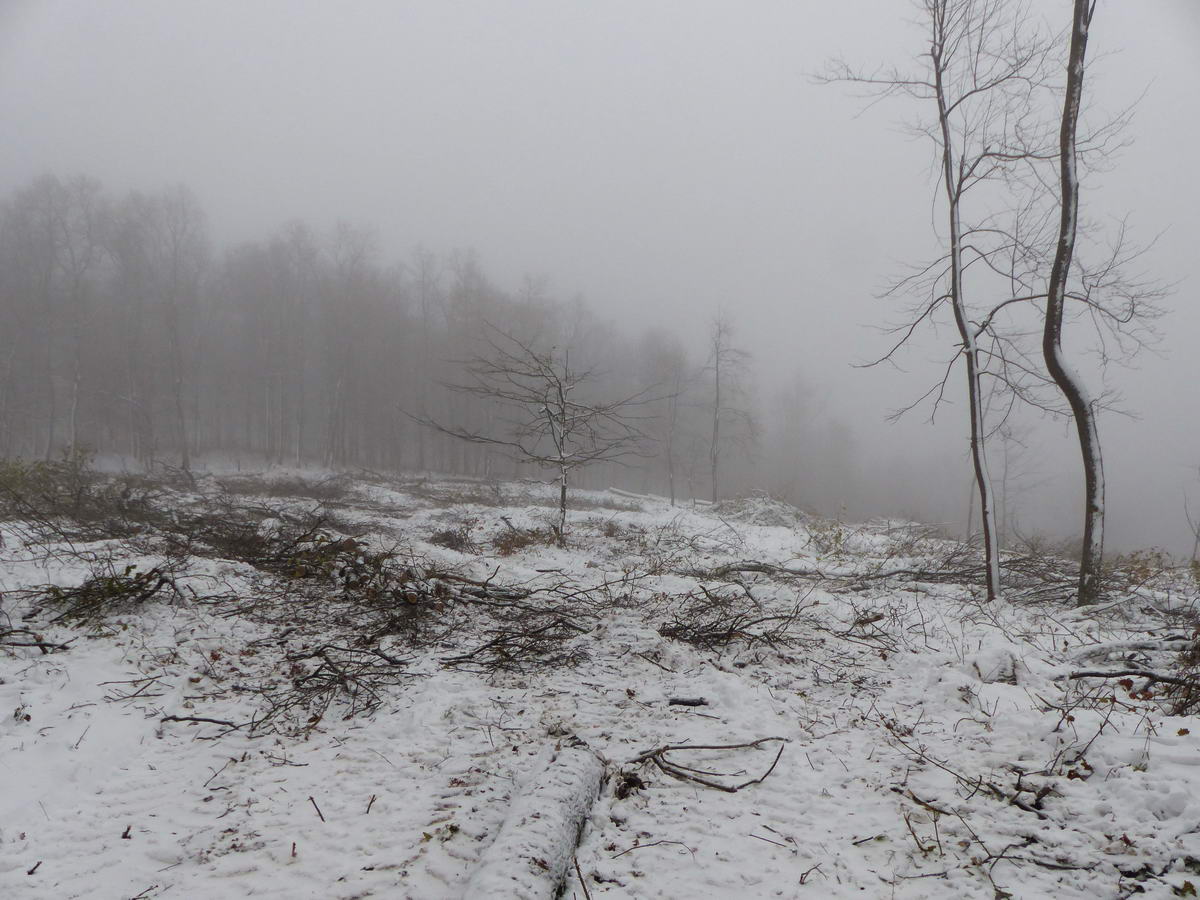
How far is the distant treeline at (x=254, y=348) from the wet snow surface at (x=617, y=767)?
751 inches

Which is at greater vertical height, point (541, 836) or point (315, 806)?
point (541, 836)

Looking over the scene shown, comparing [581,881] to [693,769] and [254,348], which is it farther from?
[254,348]

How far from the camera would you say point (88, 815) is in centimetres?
279

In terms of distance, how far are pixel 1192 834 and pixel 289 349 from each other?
3723 centimetres

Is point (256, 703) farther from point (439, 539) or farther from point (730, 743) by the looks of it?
point (439, 539)

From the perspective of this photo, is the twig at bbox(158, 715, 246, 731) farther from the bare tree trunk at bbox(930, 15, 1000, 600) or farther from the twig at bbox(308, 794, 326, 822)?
the bare tree trunk at bbox(930, 15, 1000, 600)

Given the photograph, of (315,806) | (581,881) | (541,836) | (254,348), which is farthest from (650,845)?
(254,348)

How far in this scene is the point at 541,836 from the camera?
2480 mm

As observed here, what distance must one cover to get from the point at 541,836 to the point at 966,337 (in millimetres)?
8292

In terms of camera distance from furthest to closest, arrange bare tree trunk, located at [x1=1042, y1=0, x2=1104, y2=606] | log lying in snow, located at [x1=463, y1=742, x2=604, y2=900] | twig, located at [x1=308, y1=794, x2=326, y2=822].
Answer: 1. bare tree trunk, located at [x1=1042, y1=0, x2=1104, y2=606]
2. twig, located at [x1=308, y1=794, x2=326, y2=822]
3. log lying in snow, located at [x1=463, y1=742, x2=604, y2=900]

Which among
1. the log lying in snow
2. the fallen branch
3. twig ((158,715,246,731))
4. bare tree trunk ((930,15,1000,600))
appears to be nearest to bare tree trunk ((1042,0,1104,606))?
bare tree trunk ((930,15,1000,600))

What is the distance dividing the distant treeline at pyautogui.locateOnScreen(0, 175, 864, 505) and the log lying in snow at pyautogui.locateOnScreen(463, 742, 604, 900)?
20.6 meters

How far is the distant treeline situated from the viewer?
83.2ft

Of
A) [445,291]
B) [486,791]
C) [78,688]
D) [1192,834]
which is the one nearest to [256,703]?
[78,688]
